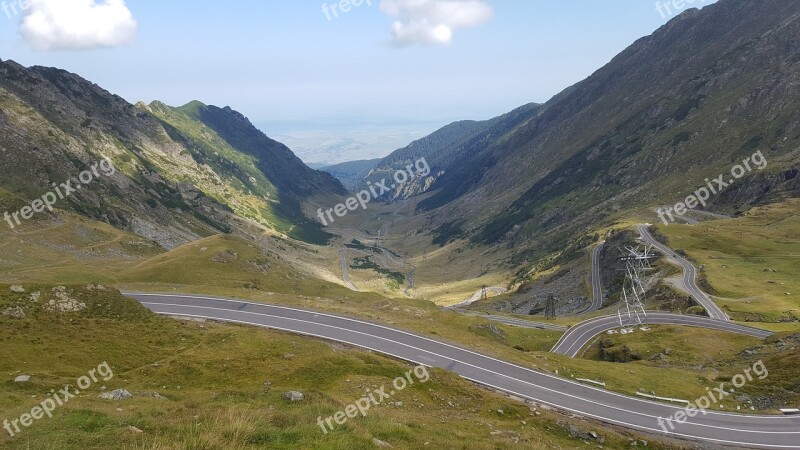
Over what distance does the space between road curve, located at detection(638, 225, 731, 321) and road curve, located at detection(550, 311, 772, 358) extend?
4.02 metres

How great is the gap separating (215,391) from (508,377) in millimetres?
27651

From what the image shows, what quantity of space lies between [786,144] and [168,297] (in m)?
225

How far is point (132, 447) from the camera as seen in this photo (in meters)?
17.1

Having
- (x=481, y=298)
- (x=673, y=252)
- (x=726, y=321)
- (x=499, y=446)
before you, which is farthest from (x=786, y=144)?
(x=499, y=446)

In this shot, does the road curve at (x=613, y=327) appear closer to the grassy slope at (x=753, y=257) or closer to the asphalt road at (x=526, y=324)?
the asphalt road at (x=526, y=324)

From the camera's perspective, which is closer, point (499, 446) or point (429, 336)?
point (499, 446)

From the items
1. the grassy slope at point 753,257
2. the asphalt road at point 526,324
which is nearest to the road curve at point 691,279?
the grassy slope at point 753,257

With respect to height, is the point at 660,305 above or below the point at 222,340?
below

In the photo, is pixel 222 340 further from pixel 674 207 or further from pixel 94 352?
pixel 674 207

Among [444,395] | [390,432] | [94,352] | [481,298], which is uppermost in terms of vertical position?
[94,352]

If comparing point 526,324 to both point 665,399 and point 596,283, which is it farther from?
point 665,399

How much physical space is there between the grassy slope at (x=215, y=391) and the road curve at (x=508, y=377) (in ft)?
12.6

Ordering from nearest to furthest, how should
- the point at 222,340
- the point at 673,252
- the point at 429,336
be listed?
the point at 222,340 < the point at 429,336 < the point at 673,252

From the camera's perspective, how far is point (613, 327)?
8894 cm
